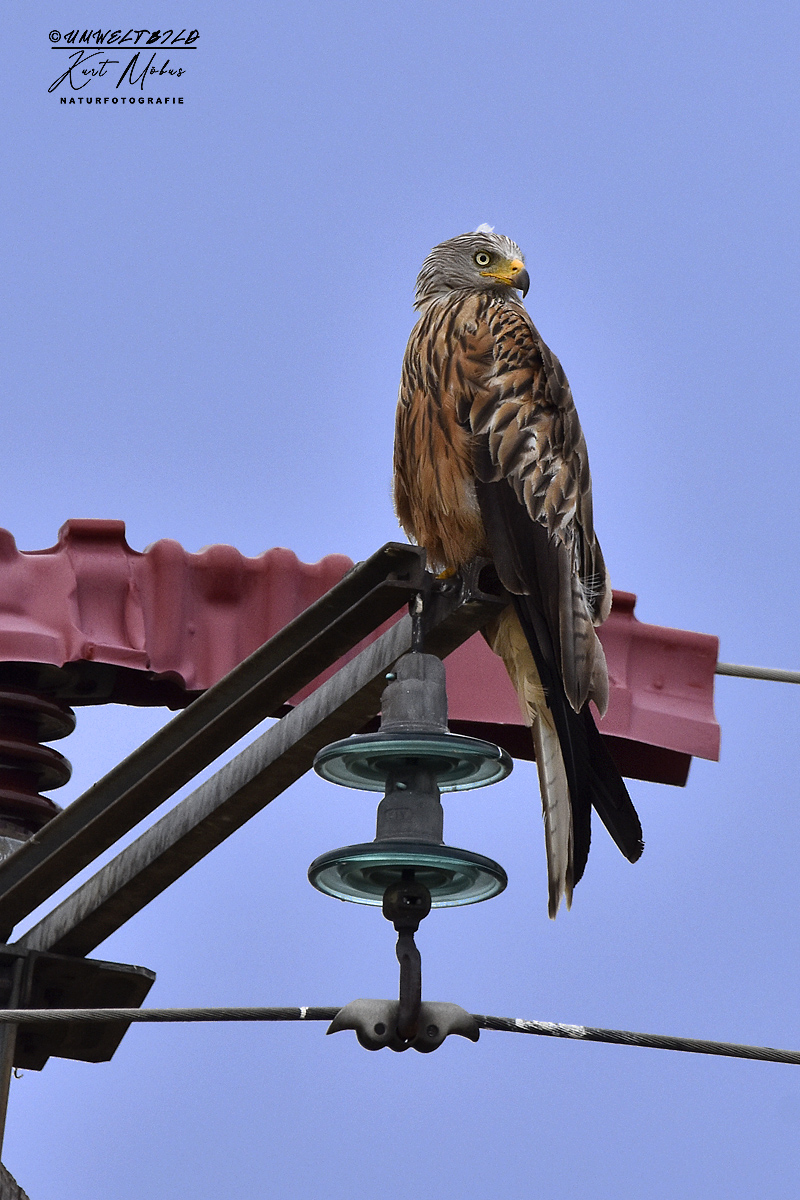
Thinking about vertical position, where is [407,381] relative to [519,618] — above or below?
above

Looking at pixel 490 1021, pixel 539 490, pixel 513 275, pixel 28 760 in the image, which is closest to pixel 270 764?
pixel 490 1021

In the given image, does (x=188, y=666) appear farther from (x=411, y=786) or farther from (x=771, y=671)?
(x=411, y=786)

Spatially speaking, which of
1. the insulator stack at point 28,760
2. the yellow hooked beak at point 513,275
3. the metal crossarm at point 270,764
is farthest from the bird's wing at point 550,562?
the insulator stack at point 28,760

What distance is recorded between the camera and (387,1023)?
3.51 m

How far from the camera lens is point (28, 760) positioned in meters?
5.82

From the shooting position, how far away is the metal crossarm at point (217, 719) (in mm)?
4117

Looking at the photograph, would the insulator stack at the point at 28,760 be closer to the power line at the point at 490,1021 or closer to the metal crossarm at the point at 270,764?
the metal crossarm at the point at 270,764

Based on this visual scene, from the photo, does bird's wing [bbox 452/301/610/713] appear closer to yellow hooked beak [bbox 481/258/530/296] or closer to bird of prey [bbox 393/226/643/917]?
bird of prey [bbox 393/226/643/917]

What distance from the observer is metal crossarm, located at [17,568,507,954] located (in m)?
4.13

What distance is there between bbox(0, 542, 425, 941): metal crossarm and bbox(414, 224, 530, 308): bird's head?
2319 millimetres

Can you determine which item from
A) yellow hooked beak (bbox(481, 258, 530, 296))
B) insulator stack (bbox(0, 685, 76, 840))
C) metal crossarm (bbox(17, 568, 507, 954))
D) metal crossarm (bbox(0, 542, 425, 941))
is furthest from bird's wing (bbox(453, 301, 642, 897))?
insulator stack (bbox(0, 685, 76, 840))

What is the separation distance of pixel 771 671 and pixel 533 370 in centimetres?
122

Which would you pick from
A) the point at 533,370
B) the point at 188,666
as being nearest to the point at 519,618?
the point at 533,370

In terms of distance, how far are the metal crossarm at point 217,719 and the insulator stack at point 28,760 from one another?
3.74 feet
